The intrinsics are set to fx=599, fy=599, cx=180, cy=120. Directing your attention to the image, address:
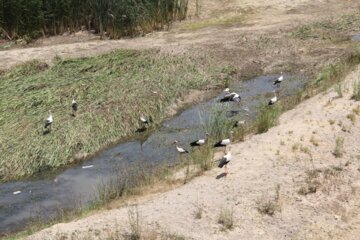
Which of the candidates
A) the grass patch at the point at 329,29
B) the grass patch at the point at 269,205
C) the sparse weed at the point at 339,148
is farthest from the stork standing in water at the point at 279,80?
the grass patch at the point at 269,205

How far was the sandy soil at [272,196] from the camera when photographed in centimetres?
1061

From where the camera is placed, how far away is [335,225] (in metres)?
10.9

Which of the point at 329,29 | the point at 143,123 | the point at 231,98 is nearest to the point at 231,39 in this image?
the point at 329,29

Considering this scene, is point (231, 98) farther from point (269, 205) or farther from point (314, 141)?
point (269, 205)

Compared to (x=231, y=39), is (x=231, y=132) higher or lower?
lower

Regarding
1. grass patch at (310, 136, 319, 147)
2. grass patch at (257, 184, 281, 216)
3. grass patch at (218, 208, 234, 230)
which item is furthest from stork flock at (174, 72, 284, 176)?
grass patch at (310, 136, 319, 147)

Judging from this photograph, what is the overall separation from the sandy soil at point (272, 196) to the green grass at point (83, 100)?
406cm

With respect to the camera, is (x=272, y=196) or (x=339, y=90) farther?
(x=339, y=90)

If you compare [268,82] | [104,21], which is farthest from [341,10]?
[104,21]

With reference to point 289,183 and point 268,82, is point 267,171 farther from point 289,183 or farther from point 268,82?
point 268,82

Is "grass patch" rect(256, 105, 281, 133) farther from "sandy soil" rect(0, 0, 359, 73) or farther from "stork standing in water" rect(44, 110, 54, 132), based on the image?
"sandy soil" rect(0, 0, 359, 73)

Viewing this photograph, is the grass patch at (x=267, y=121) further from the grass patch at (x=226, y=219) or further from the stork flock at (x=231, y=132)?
the grass patch at (x=226, y=219)

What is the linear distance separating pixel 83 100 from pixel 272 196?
321 inches

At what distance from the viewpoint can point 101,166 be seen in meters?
15.0
